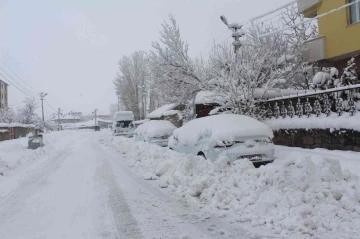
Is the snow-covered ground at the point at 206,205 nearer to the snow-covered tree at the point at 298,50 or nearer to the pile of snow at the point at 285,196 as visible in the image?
the pile of snow at the point at 285,196

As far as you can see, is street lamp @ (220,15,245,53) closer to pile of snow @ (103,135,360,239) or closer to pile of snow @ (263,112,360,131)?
pile of snow @ (263,112,360,131)

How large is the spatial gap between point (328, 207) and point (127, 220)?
9.56 ft

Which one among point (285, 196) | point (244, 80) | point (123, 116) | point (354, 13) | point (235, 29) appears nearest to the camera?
point (285, 196)

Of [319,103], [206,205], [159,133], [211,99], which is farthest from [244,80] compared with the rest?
[206,205]

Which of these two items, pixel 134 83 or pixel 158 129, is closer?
pixel 158 129

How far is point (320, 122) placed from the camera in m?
9.14

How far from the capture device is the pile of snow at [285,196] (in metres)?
3.99

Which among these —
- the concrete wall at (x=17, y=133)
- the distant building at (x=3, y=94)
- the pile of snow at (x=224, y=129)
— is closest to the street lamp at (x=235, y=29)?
the pile of snow at (x=224, y=129)

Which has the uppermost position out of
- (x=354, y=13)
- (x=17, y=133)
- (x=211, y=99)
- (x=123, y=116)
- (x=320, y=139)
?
(x=354, y=13)

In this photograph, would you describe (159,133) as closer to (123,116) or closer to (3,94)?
(123,116)

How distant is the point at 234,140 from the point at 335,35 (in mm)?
9515

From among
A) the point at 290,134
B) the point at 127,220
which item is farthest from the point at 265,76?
the point at 127,220

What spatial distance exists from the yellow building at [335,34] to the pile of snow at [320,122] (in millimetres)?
4858

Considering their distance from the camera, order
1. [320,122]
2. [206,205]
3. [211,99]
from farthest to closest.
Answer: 1. [211,99]
2. [320,122]
3. [206,205]
